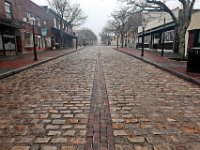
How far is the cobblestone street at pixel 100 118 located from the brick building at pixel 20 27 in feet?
38.9

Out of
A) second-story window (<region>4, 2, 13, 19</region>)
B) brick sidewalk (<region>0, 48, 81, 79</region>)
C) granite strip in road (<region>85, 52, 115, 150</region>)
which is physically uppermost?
second-story window (<region>4, 2, 13, 19</region>)

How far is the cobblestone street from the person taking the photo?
2592mm

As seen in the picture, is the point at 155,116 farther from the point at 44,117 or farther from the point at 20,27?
the point at 20,27

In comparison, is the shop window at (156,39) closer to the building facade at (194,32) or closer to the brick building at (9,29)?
the building facade at (194,32)

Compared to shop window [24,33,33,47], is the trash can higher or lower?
lower

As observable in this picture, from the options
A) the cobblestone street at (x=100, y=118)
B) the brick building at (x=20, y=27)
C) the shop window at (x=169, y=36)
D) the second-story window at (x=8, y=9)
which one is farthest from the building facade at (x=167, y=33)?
the second-story window at (x=8, y=9)

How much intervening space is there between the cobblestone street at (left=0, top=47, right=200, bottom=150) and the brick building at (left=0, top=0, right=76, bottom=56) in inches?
467

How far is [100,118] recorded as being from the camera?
11.1ft

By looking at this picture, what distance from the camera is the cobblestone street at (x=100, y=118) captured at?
2.59 m

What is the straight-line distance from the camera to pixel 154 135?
279cm

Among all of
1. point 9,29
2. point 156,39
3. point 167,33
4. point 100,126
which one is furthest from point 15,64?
point 156,39

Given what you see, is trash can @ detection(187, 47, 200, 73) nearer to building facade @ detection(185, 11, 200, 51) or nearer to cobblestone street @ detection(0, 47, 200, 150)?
cobblestone street @ detection(0, 47, 200, 150)

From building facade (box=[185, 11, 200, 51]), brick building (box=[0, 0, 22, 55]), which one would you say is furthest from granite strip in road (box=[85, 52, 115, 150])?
brick building (box=[0, 0, 22, 55])

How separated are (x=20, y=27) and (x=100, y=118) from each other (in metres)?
16.5
